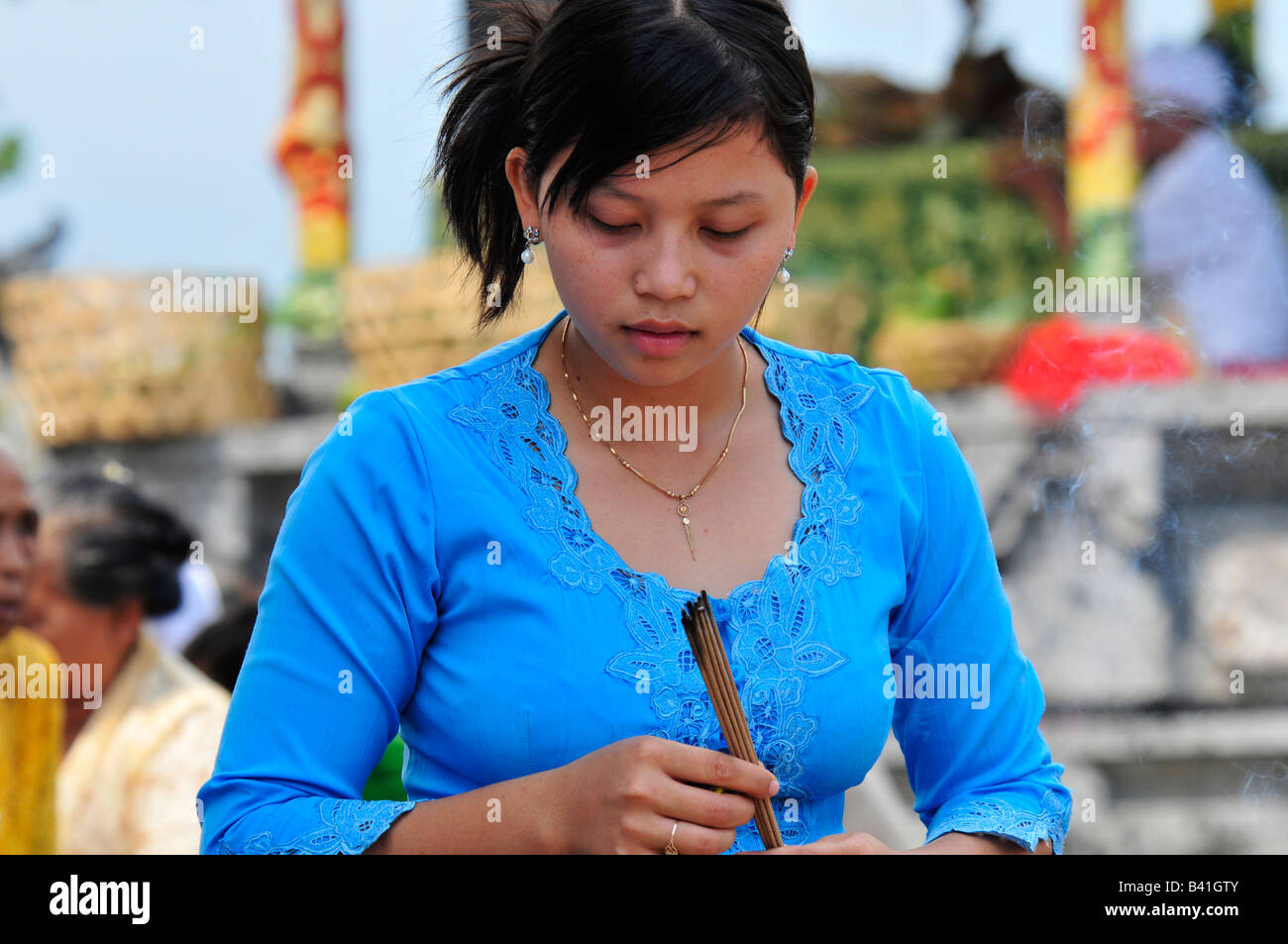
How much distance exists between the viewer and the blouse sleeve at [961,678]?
1562mm

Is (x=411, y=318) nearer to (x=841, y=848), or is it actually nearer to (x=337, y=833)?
(x=337, y=833)

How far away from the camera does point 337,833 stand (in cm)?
130

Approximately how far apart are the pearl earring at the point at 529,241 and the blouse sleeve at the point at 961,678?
1.82 feet

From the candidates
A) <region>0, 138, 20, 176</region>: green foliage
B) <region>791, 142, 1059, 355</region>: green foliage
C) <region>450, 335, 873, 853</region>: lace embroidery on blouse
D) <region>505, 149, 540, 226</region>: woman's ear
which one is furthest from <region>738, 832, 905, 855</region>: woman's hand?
<region>791, 142, 1059, 355</region>: green foliage

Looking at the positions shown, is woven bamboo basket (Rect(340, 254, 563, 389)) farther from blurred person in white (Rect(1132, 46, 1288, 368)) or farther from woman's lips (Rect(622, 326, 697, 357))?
woman's lips (Rect(622, 326, 697, 357))

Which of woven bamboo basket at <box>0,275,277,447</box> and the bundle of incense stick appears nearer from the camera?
the bundle of incense stick

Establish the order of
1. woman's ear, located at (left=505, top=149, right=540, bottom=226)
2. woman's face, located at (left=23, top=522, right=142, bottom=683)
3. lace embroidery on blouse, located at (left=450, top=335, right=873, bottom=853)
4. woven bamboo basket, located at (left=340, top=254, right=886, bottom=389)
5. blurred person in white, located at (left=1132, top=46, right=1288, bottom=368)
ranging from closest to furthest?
lace embroidery on blouse, located at (left=450, top=335, right=873, bottom=853), woman's ear, located at (left=505, top=149, right=540, bottom=226), woman's face, located at (left=23, top=522, right=142, bottom=683), blurred person in white, located at (left=1132, top=46, right=1288, bottom=368), woven bamboo basket, located at (left=340, top=254, right=886, bottom=389)

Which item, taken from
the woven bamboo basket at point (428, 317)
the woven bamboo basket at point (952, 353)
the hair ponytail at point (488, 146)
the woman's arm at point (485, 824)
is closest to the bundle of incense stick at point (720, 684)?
the woman's arm at point (485, 824)

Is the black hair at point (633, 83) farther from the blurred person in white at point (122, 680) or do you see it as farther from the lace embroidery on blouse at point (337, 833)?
the blurred person in white at point (122, 680)

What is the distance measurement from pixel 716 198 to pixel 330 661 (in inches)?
24.6

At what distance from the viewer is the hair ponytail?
1.57 metres

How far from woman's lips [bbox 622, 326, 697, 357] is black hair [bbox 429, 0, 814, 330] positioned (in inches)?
5.6

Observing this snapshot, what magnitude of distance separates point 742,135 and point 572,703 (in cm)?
62
